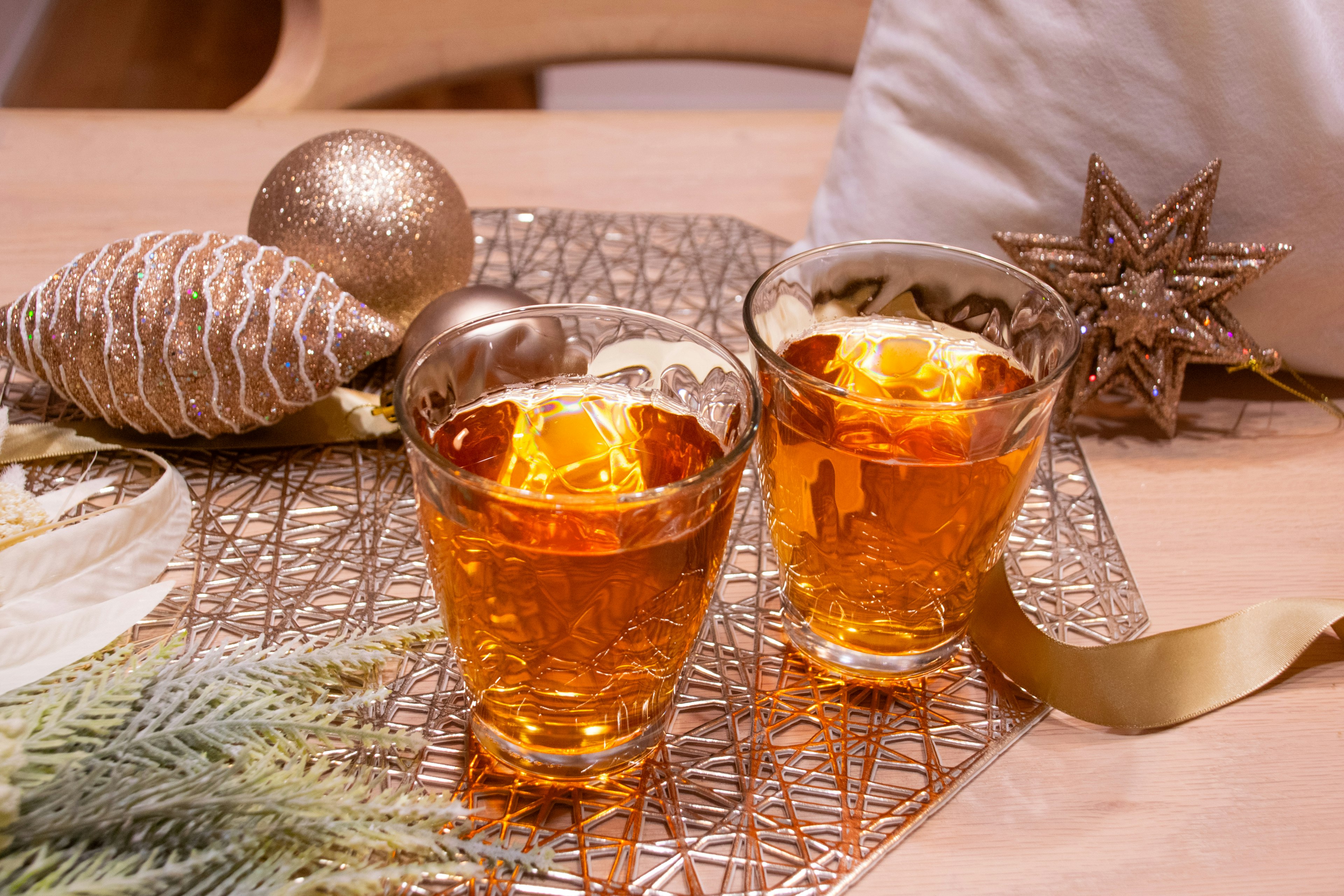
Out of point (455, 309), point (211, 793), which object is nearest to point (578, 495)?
point (211, 793)

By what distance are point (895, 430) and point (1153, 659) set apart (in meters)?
0.19

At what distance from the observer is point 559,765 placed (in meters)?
0.48

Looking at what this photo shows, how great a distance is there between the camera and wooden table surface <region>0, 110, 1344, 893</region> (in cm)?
47

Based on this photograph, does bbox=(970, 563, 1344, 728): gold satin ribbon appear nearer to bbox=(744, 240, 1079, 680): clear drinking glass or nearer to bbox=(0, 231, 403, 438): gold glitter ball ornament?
bbox=(744, 240, 1079, 680): clear drinking glass

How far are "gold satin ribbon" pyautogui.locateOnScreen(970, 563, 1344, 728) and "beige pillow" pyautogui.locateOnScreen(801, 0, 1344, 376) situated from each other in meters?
0.25

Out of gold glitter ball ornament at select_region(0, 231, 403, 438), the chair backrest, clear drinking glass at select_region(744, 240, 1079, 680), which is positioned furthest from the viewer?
the chair backrest

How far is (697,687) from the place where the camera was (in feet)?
1.79

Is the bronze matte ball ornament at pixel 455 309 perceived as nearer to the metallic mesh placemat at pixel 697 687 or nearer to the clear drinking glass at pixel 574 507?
the metallic mesh placemat at pixel 697 687

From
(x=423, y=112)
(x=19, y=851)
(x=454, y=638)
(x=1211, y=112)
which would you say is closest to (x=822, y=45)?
(x=423, y=112)

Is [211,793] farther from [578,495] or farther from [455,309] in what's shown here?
[455,309]

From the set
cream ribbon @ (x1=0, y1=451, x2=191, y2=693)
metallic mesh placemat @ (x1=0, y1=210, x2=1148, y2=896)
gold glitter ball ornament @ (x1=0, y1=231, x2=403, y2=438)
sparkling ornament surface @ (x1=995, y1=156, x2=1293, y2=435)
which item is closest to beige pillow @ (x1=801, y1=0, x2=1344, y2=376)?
sparkling ornament surface @ (x1=995, y1=156, x2=1293, y2=435)

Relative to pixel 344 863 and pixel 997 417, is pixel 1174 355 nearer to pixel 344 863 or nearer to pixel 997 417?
pixel 997 417

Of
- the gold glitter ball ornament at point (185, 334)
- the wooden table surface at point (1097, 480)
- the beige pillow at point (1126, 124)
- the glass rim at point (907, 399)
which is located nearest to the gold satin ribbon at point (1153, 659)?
the wooden table surface at point (1097, 480)

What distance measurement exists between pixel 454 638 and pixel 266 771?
9 cm
